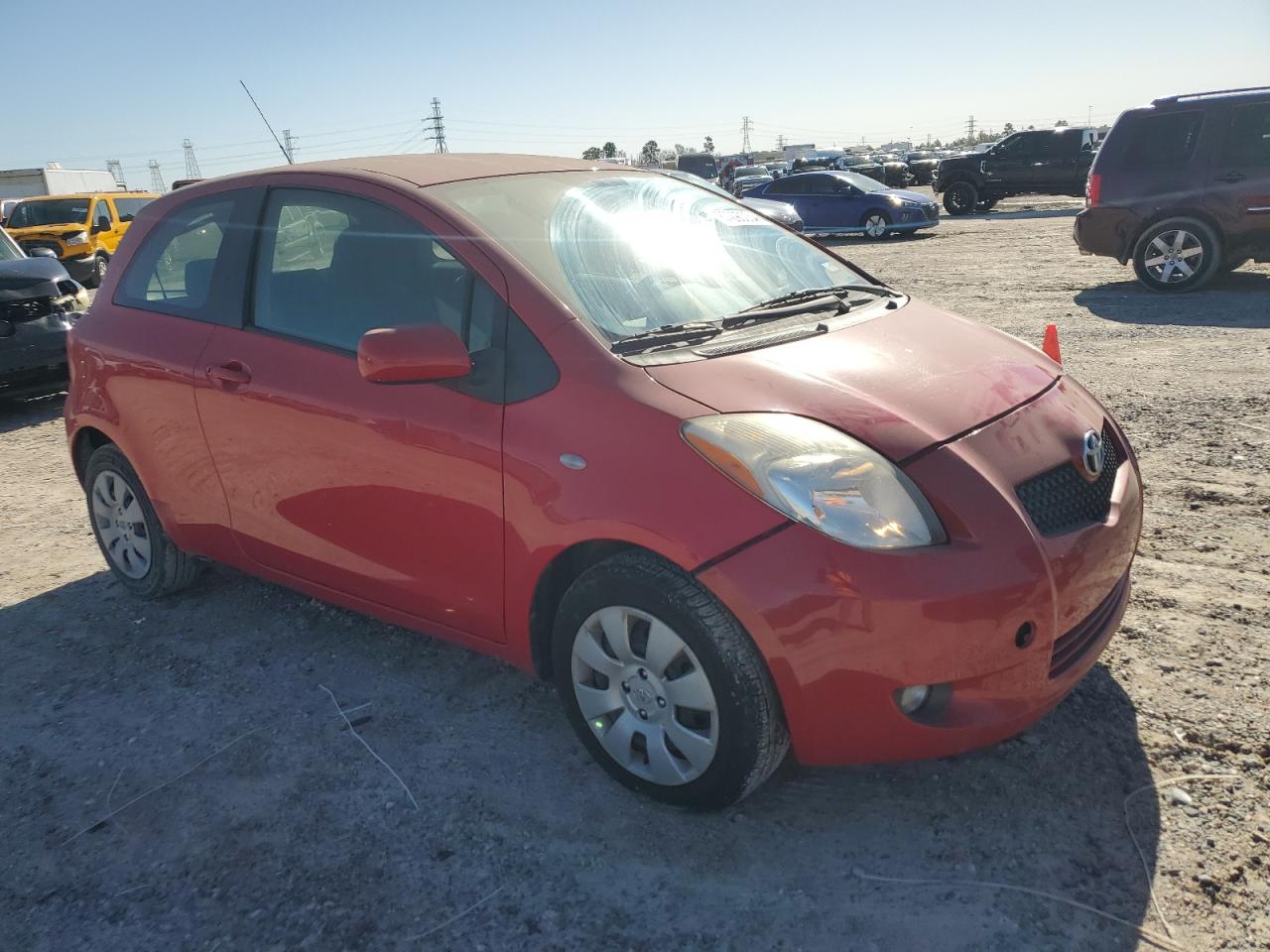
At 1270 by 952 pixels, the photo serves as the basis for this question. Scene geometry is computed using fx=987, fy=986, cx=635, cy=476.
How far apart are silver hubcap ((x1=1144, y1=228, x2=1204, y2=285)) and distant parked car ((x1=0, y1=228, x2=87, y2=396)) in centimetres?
1028

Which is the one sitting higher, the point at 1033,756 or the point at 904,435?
the point at 904,435

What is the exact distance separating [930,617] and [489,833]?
130cm

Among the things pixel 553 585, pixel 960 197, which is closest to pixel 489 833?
pixel 553 585

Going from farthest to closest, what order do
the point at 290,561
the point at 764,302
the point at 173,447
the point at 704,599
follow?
the point at 173,447 → the point at 290,561 → the point at 764,302 → the point at 704,599

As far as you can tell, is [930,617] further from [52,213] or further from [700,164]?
[700,164]

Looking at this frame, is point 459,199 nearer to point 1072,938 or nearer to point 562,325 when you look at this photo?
point 562,325

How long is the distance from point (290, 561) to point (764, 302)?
6.18 ft

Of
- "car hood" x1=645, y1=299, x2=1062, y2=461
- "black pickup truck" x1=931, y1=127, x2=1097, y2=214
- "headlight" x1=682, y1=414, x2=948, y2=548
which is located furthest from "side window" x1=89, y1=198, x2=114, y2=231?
"headlight" x1=682, y1=414, x2=948, y2=548

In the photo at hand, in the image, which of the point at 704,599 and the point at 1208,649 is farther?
the point at 1208,649

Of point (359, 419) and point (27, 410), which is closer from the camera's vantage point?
point (359, 419)

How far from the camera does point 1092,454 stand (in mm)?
2689

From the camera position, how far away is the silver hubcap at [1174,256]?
32.7 ft

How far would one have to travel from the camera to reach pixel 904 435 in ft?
8.00

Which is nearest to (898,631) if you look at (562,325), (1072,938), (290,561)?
(1072,938)
